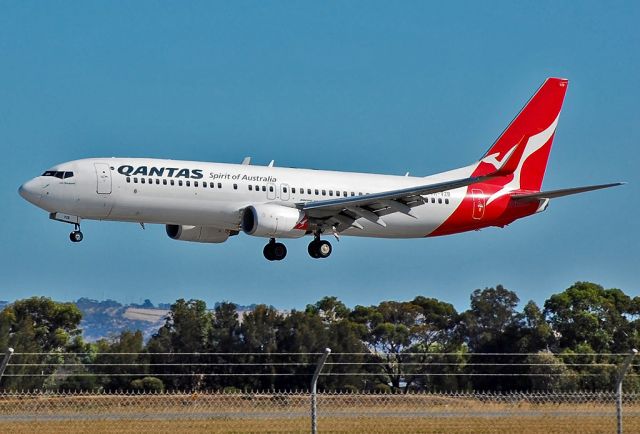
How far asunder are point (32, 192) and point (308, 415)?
72.7 feet

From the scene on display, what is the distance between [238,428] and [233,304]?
37155 millimetres

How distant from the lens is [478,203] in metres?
52.0

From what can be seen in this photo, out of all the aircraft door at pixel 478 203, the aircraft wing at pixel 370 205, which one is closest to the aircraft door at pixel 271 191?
the aircraft wing at pixel 370 205

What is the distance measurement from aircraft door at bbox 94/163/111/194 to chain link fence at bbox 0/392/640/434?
1635 centimetres

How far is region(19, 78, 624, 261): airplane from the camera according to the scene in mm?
44188

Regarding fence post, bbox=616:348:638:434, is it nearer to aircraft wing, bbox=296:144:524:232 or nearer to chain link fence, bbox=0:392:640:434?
chain link fence, bbox=0:392:640:434

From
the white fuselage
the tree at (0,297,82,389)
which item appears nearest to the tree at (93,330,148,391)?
the tree at (0,297,82,389)

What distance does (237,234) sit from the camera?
165 feet

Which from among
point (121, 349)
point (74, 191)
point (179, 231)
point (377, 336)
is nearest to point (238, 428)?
point (74, 191)

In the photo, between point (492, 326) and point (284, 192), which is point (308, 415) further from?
point (492, 326)

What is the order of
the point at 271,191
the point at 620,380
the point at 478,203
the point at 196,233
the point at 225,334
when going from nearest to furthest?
the point at 620,380 → the point at 271,191 → the point at 196,233 → the point at 478,203 → the point at 225,334

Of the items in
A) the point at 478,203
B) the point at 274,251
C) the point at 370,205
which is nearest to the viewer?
the point at 370,205

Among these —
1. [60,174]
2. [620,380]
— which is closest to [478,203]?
[60,174]

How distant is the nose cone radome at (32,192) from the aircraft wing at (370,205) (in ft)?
31.0
